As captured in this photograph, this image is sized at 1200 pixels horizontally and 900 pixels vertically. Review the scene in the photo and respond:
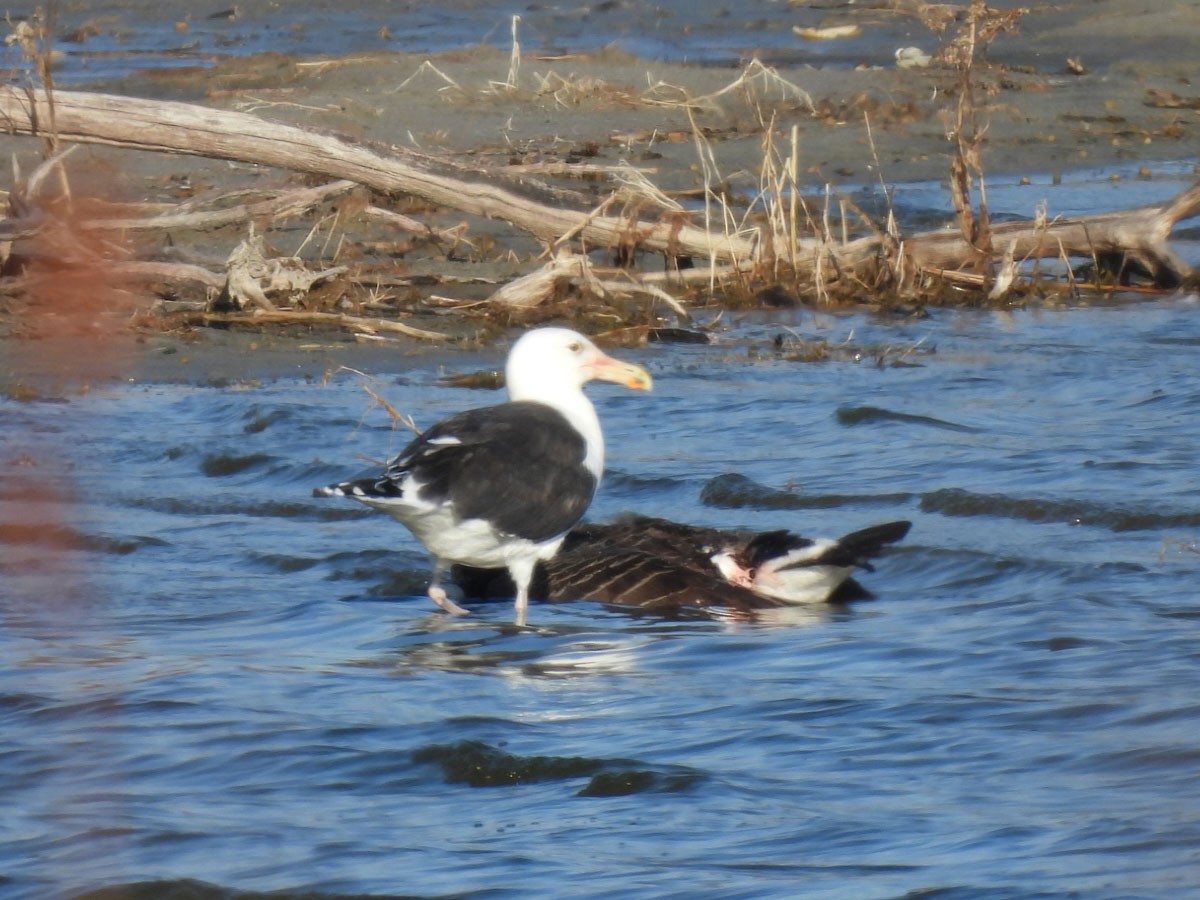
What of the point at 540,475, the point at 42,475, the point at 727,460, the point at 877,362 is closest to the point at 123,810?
the point at 540,475

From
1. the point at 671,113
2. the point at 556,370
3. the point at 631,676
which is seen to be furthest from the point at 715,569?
the point at 671,113

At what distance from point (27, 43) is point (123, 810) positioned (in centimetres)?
163

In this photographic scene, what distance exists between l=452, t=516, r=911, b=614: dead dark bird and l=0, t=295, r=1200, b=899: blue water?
13 centimetres

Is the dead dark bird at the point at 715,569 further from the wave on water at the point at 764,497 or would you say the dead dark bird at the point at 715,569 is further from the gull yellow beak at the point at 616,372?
the wave on water at the point at 764,497

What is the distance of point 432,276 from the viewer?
11.2 meters

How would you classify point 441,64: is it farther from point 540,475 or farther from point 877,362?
point 540,475

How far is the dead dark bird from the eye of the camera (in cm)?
594

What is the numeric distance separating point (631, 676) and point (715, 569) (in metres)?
1.12

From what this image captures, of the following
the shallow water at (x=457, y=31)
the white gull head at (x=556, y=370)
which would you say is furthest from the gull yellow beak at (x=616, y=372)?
the shallow water at (x=457, y=31)

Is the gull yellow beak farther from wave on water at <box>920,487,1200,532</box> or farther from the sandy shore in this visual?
the sandy shore

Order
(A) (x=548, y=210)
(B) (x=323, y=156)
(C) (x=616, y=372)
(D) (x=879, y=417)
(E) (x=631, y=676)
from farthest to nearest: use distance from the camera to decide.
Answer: (A) (x=548, y=210)
(B) (x=323, y=156)
(D) (x=879, y=417)
(C) (x=616, y=372)
(E) (x=631, y=676)

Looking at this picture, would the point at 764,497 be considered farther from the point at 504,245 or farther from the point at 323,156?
the point at 504,245

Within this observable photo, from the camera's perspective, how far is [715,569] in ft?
20.1

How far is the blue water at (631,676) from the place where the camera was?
359 centimetres
